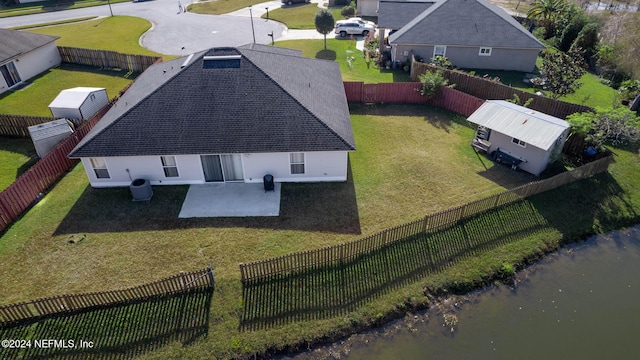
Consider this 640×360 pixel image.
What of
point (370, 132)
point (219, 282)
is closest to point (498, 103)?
point (370, 132)

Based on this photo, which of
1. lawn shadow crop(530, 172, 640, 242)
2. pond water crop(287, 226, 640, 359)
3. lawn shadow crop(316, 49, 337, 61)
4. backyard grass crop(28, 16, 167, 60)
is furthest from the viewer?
backyard grass crop(28, 16, 167, 60)

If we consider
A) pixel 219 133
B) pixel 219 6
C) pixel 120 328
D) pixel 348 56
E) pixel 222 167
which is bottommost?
pixel 120 328

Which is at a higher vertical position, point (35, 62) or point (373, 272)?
point (35, 62)

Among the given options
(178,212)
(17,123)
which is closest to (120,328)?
(178,212)

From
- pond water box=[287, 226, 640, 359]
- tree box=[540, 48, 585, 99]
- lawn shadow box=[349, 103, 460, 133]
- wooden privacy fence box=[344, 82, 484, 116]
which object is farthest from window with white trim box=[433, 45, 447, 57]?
pond water box=[287, 226, 640, 359]

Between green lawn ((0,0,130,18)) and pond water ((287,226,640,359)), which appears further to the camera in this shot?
green lawn ((0,0,130,18))

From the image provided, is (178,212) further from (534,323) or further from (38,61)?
(38,61)

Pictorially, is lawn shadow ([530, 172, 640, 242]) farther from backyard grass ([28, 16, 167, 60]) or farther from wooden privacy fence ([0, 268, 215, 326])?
backyard grass ([28, 16, 167, 60])
